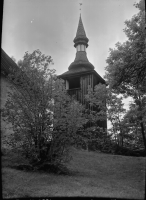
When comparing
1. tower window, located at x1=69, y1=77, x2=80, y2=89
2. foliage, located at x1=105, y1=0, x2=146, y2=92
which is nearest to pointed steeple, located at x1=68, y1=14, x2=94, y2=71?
tower window, located at x1=69, y1=77, x2=80, y2=89

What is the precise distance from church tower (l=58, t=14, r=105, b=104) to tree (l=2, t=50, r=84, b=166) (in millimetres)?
12468

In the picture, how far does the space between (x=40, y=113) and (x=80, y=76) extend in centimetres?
1432

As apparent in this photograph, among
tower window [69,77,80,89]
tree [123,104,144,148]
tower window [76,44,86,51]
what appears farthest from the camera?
tower window [76,44,86,51]

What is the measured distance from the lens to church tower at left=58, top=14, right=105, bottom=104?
73.7ft

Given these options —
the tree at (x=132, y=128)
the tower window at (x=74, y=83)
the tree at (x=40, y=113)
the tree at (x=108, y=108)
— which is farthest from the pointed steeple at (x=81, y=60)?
the tree at (x=40, y=113)

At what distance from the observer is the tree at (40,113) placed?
9000 millimetres

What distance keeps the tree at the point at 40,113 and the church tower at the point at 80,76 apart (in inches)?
491

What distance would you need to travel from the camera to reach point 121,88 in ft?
48.0

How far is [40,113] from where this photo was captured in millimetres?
9250

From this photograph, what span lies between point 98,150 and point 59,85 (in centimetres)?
990

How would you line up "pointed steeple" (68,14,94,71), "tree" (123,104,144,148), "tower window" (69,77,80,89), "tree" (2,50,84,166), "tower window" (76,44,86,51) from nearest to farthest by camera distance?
"tree" (2,50,84,166) → "tree" (123,104,144,148) → "pointed steeple" (68,14,94,71) → "tower window" (69,77,80,89) → "tower window" (76,44,86,51)

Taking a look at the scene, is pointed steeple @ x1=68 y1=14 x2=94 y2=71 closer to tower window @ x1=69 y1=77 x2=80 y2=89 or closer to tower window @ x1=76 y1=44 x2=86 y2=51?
tower window @ x1=76 y1=44 x2=86 y2=51

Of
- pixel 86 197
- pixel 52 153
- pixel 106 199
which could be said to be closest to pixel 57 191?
A: pixel 86 197

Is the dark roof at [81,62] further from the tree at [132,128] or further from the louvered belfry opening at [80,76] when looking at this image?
the tree at [132,128]
